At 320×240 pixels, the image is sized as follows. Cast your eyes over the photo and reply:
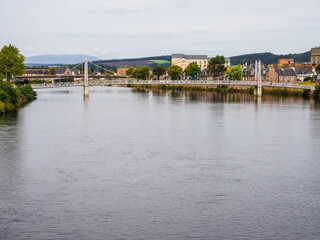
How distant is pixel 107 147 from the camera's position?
2273cm

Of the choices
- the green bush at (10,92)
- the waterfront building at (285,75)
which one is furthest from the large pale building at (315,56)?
the green bush at (10,92)

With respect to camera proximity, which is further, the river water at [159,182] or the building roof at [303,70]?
the building roof at [303,70]

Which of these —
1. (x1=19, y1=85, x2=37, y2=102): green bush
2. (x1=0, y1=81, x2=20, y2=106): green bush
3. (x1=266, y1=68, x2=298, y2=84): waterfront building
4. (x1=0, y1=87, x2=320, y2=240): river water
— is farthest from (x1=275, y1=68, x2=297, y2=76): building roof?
(x1=0, y1=87, x2=320, y2=240): river water

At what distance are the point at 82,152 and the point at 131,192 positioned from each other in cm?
682

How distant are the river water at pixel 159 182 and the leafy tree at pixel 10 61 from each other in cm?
2657

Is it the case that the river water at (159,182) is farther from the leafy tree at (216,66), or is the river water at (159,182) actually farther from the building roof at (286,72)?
the leafy tree at (216,66)

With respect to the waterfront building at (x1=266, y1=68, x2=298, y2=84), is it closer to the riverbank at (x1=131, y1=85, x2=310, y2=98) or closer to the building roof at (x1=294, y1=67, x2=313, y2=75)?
the building roof at (x1=294, y1=67, x2=313, y2=75)

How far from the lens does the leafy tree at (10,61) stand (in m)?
53.6

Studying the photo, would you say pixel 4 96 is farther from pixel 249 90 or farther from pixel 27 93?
pixel 249 90

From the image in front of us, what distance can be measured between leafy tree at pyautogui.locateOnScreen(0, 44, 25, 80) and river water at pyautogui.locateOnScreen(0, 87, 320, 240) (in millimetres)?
26568

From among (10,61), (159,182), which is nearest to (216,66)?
(10,61)

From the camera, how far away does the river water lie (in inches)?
482

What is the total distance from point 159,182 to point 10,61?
140ft

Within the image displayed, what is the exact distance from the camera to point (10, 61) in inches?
2136
